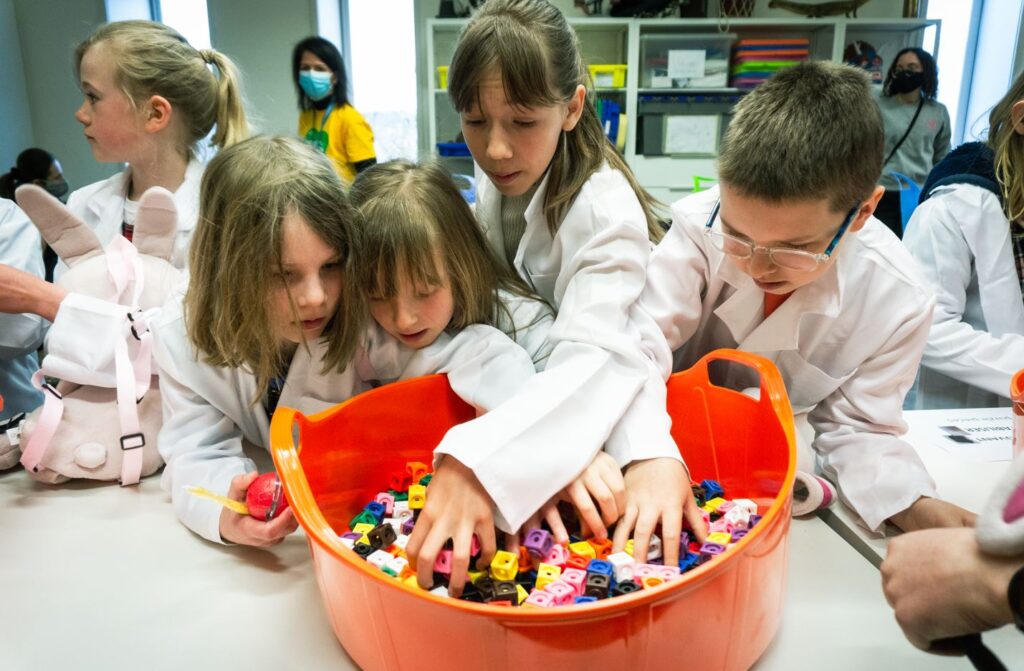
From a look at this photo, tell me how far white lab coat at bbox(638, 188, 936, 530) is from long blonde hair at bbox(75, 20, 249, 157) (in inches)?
33.8

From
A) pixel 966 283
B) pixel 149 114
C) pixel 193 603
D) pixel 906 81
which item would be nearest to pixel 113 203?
pixel 149 114

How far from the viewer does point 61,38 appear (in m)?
3.97

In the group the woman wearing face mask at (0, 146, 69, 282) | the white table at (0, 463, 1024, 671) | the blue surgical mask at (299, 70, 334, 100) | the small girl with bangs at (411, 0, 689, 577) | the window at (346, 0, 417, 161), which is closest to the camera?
the white table at (0, 463, 1024, 671)

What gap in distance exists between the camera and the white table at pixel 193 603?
583 mm

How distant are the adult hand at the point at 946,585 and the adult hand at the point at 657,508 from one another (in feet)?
0.77

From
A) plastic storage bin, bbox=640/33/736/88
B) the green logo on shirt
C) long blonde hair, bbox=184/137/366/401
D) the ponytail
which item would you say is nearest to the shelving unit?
plastic storage bin, bbox=640/33/736/88

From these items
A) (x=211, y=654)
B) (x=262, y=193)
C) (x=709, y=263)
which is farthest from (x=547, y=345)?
(x=211, y=654)

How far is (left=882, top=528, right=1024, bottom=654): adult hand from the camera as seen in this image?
0.37 meters

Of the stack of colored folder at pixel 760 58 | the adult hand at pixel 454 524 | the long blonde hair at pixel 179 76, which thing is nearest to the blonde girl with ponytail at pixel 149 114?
the long blonde hair at pixel 179 76

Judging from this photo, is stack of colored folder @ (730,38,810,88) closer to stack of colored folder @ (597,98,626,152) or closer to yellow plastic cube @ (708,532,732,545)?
stack of colored folder @ (597,98,626,152)

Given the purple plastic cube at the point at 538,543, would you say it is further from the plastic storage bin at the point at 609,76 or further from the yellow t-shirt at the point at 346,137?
the plastic storage bin at the point at 609,76

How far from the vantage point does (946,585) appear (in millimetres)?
395

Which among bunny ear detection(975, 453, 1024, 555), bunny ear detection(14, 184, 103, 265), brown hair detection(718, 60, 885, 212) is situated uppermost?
brown hair detection(718, 60, 885, 212)

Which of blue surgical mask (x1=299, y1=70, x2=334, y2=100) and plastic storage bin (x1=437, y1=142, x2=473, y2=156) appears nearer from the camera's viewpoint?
blue surgical mask (x1=299, y1=70, x2=334, y2=100)
